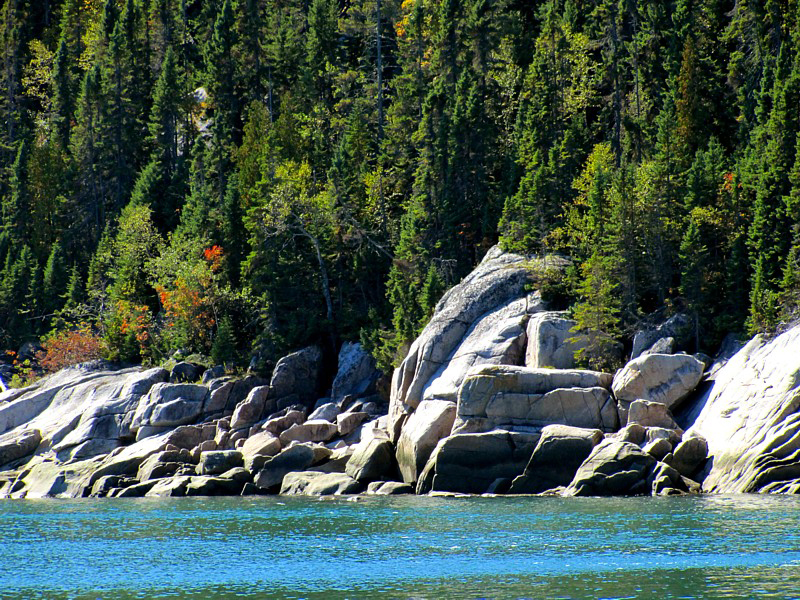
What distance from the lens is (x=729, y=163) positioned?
186ft

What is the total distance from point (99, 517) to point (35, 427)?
77.6 feet

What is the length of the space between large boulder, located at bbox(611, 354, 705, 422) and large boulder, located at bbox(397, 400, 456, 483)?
7437 mm

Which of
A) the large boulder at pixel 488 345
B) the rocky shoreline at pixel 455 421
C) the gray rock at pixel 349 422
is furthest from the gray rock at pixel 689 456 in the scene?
the gray rock at pixel 349 422

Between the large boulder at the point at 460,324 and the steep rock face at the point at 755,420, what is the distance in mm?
11008

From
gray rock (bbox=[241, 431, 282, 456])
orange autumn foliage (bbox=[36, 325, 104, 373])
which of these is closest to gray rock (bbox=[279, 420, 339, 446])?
gray rock (bbox=[241, 431, 282, 456])

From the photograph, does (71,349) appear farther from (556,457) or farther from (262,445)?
(556,457)

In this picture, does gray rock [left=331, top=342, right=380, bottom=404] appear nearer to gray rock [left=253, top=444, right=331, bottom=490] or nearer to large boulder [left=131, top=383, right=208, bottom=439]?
large boulder [left=131, top=383, right=208, bottom=439]

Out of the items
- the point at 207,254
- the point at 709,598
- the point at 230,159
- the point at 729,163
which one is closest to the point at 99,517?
the point at 709,598

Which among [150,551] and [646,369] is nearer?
[150,551]

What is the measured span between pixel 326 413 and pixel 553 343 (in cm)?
1411

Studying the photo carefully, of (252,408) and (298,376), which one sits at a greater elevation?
(298,376)

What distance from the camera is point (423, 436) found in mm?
44906

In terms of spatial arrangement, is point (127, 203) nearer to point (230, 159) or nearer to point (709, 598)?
point (230, 159)

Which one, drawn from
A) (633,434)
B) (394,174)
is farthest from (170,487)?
(394,174)
